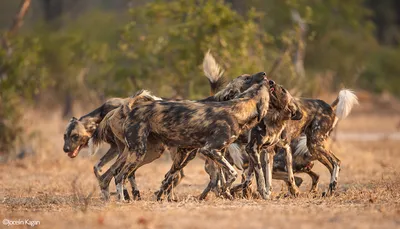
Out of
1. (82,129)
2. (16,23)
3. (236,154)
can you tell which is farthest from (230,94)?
(16,23)

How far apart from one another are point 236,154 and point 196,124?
1.50 meters

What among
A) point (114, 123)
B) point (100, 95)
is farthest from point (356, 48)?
point (114, 123)

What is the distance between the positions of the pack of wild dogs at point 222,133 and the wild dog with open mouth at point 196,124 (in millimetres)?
12

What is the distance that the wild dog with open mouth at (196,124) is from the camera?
9438 millimetres

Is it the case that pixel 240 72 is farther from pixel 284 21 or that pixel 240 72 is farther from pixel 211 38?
pixel 284 21

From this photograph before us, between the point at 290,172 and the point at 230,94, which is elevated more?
the point at 230,94

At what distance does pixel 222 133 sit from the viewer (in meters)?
9.41

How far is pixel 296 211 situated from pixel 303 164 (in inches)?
137

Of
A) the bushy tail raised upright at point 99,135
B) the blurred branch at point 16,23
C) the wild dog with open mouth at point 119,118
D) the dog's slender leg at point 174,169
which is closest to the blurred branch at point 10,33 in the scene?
the blurred branch at point 16,23

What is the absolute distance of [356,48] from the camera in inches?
1470

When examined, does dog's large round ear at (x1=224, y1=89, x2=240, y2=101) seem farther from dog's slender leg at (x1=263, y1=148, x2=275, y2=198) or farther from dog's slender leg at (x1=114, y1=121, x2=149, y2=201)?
dog's slender leg at (x1=114, y1=121, x2=149, y2=201)

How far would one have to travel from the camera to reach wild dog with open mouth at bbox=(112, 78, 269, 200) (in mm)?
9438

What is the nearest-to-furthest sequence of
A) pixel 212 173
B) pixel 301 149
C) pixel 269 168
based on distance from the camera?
1. pixel 269 168
2. pixel 212 173
3. pixel 301 149

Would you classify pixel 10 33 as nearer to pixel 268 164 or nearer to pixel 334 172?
pixel 268 164
